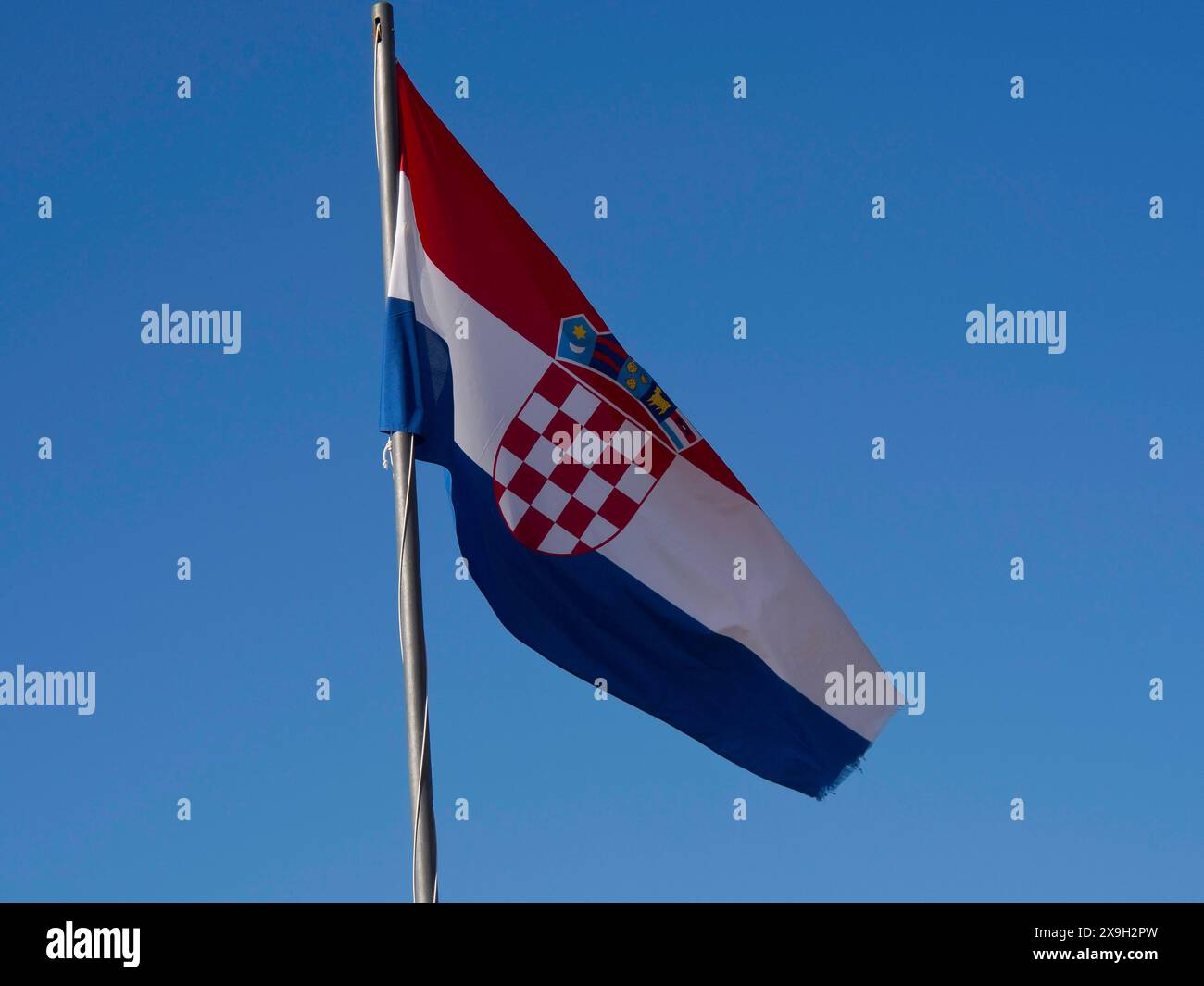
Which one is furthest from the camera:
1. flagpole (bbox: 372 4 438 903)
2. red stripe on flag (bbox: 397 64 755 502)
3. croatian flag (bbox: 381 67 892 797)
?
red stripe on flag (bbox: 397 64 755 502)

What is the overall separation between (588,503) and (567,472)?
0.34 m

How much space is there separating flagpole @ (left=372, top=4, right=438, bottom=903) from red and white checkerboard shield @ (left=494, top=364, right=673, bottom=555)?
132 centimetres

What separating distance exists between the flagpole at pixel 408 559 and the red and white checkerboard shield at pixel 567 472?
1321 millimetres

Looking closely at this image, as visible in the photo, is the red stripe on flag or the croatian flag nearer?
the croatian flag

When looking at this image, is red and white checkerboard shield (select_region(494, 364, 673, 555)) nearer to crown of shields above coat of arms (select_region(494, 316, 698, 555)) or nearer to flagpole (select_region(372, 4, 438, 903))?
crown of shields above coat of arms (select_region(494, 316, 698, 555))

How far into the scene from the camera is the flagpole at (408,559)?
15.3m

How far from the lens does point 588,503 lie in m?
17.9

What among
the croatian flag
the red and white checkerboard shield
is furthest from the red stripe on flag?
the red and white checkerboard shield

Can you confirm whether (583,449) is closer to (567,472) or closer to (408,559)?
(567,472)

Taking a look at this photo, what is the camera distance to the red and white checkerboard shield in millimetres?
17406

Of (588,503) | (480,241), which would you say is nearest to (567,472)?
(588,503)
